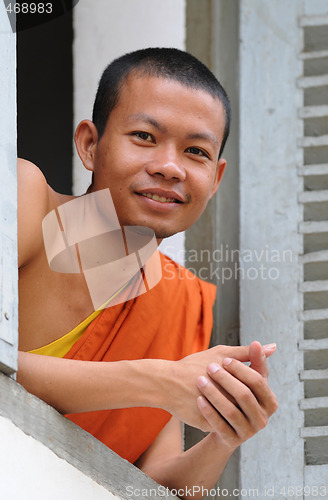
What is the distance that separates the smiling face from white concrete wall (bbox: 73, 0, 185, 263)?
2.18 ft

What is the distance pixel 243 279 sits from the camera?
246 cm

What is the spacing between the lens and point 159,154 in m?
2.00

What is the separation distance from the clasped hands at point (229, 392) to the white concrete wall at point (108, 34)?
1.02m

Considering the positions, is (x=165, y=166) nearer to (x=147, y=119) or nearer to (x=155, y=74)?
(x=147, y=119)

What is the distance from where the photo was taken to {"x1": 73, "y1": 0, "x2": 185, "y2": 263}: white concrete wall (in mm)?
2812

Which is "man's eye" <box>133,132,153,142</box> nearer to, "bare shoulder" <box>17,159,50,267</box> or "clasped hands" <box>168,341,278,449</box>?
"bare shoulder" <box>17,159,50,267</box>

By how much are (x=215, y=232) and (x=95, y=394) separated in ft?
3.32

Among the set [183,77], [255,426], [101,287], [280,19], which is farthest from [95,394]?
[280,19]

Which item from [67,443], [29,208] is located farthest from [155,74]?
[67,443]

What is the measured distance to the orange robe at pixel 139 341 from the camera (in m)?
2.11

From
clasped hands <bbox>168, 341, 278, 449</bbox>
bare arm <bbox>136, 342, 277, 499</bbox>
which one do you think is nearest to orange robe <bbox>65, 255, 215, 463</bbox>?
bare arm <bbox>136, 342, 277, 499</bbox>

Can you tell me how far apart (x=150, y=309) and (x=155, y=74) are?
57 cm

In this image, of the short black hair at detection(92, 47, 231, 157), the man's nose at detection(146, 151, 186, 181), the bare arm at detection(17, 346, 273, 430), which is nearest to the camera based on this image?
the bare arm at detection(17, 346, 273, 430)

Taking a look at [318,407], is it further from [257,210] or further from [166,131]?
[166,131]
